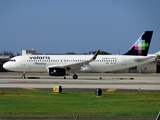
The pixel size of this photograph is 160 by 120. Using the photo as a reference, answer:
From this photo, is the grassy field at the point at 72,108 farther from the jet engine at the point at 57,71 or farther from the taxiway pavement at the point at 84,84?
the jet engine at the point at 57,71

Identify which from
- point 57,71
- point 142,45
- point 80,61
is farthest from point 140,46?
point 57,71

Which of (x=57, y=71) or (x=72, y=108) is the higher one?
(x=57, y=71)

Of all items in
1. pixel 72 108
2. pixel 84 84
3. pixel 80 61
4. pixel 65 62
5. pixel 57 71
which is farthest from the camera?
pixel 80 61

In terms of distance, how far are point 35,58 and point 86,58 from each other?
802cm

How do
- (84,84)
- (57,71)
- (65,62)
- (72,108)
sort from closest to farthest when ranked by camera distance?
(72,108) < (84,84) < (57,71) < (65,62)

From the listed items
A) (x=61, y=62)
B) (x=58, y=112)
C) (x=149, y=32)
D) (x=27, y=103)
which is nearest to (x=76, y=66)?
(x=61, y=62)

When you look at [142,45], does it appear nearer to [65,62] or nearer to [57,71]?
[65,62]

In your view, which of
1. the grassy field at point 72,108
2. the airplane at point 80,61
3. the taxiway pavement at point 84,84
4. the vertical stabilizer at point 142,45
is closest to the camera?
the grassy field at point 72,108

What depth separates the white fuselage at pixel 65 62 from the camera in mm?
65875

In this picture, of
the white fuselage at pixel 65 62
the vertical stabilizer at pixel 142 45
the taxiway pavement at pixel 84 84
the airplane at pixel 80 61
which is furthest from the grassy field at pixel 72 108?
the vertical stabilizer at pixel 142 45

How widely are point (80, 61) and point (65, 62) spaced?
2.35m

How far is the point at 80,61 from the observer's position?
220 ft

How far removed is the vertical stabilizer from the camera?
224 feet

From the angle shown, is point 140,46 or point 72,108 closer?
point 72,108
